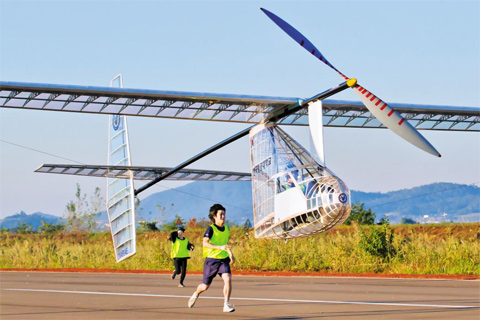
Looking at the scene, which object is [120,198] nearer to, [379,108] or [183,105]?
[183,105]

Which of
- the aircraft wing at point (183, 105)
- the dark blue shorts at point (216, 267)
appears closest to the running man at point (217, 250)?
the dark blue shorts at point (216, 267)

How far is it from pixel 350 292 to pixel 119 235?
51.0ft

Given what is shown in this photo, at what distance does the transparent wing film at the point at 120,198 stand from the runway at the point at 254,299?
7.40m

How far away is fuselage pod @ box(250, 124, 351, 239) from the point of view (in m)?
20.4

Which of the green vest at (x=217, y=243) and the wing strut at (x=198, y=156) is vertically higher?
the wing strut at (x=198, y=156)

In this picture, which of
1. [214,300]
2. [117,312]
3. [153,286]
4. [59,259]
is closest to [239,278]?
[153,286]

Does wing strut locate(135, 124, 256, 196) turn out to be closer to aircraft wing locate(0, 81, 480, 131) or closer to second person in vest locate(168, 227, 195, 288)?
aircraft wing locate(0, 81, 480, 131)

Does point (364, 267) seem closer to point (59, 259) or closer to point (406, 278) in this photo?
point (406, 278)

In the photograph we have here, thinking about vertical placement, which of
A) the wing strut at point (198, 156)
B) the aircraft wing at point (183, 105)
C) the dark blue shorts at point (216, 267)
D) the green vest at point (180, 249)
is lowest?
the dark blue shorts at point (216, 267)

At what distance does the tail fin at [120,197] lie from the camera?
30.6 metres

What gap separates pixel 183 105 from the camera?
976 inches

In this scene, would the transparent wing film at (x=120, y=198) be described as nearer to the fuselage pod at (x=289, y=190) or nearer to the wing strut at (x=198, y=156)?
the wing strut at (x=198, y=156)

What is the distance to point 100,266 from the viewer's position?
1276 inches

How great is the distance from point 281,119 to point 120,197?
9896 millimetres
